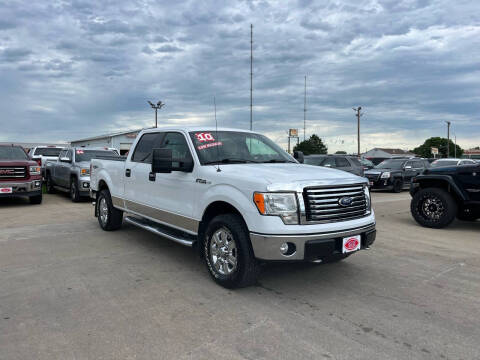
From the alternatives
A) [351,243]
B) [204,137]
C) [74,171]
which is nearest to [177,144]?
[204,137]

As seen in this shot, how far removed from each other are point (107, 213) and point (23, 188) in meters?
4.87

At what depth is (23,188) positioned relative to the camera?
10.5 metres

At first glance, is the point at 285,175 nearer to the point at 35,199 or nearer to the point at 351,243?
the point at 351,243

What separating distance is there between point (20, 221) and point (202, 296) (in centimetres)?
624

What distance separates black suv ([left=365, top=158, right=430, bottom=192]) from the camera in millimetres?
16406

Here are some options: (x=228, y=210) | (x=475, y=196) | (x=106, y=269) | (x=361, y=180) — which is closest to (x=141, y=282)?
(x=106, y=269)

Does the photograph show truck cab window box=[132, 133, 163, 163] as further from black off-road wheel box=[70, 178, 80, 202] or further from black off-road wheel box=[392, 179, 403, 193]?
black off-road wheel box=[392, 179, 403, 193]

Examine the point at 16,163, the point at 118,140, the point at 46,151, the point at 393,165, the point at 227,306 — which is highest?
the point at 118,140

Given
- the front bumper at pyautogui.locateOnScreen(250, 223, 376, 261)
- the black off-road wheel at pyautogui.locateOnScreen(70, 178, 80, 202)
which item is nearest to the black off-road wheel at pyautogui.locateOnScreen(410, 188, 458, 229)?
the front bumper at pyautogui.locateOnScreen(250, 223, 376, 261)

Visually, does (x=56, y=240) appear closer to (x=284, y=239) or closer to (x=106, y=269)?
(x=106, y=269)

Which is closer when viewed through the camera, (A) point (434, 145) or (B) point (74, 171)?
(B) point (74, 171)

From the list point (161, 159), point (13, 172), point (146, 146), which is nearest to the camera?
point (161, 159)

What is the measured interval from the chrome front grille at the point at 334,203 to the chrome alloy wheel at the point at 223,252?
2.85 feet

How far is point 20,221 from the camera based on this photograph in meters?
8.38
